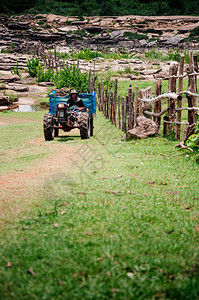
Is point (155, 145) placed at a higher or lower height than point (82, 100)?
lower

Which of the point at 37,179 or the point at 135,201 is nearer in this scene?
the point at 135,201

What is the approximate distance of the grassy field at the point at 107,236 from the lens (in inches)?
95.8

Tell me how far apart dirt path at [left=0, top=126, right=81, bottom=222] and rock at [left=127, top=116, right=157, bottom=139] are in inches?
61.7

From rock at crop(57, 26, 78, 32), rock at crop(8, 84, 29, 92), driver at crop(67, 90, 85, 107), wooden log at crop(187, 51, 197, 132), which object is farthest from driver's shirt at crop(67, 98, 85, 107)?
rock at crop(57, 26, 78, 32)

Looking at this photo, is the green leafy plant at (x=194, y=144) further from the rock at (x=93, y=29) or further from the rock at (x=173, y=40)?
the rock at (x=93, y=29)

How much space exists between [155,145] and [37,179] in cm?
316

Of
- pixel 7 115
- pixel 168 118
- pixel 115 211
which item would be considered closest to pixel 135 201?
pixel 115 211

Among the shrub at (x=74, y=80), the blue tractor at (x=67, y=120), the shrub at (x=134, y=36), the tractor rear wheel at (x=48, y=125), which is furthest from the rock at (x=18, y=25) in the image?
the tractor rear wheel at (x=48, y=125)

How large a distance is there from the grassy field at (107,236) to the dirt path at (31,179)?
11cm

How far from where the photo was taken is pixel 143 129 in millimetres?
7898

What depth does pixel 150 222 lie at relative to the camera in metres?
3.42

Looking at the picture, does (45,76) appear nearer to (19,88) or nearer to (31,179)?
(19,88)

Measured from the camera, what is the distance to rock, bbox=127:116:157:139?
780 cm

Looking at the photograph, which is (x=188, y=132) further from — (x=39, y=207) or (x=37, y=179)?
(x=39, y=207)
